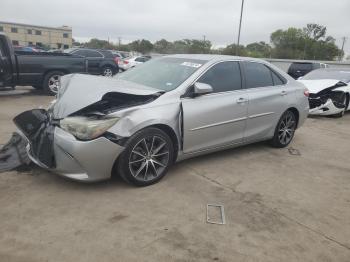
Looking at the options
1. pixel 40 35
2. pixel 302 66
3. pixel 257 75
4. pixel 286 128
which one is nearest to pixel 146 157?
pixel 257 75

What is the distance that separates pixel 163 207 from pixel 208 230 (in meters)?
0.61

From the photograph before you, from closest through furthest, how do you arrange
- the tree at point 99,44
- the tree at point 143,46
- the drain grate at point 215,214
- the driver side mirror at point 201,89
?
the drain grate at point 215,214, the driver side mirror at point 201,89, the tree at point 143,46, the tree at point 99,44

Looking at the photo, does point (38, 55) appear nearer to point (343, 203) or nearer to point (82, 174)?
point (82, 174)

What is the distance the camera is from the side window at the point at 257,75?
5.46 metres

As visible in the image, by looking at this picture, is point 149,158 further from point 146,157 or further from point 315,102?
point 315,102

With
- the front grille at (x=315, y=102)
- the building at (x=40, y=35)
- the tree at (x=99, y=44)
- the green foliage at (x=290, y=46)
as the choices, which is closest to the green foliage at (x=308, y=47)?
the green foliage at (x=290, y=46)

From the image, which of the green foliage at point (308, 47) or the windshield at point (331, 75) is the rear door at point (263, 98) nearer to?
the windshield at point (331, 75)

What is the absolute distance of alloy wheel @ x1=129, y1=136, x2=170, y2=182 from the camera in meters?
4.09

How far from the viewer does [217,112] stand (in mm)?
4812

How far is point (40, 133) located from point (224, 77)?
2619mm

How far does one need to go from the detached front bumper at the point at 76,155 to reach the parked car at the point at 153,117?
1 cm

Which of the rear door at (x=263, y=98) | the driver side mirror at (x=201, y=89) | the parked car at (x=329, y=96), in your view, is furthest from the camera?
the parked car at (x=329, y=96)

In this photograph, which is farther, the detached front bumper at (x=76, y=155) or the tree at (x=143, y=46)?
the tree at (x=143, y=46)

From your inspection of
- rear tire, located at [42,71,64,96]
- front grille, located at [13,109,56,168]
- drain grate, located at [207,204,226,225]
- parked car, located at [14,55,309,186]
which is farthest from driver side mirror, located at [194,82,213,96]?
rear tire, located at [42,71,64,96]
